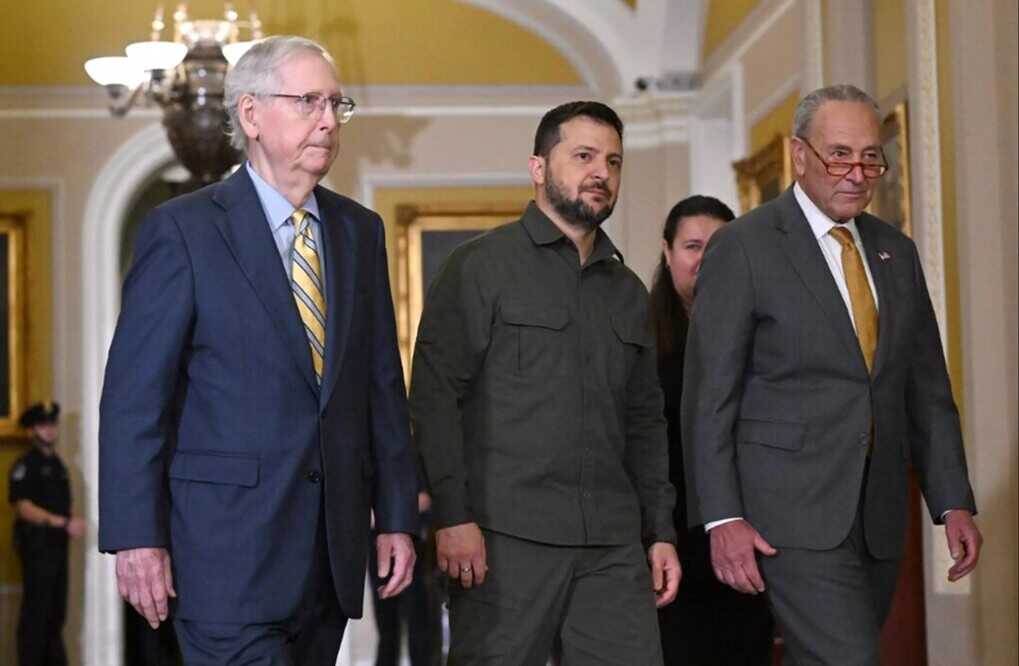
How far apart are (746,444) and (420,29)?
28.6ft

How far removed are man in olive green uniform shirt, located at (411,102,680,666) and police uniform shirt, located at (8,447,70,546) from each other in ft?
24.7

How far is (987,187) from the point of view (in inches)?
236

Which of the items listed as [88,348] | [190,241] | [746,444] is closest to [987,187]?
[746,444]

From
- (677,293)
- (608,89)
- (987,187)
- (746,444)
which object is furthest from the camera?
(608,89)

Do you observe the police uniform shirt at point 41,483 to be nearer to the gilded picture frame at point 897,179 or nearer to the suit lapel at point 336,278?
the gilded picture frame at point 897,179

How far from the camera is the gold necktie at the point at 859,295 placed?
3889 millimetres

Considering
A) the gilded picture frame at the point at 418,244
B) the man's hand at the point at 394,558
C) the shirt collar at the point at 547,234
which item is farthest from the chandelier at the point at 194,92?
the man's hand at the point at 394,558

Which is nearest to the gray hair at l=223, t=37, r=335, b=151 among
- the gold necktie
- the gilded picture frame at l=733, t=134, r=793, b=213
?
the gold necktie

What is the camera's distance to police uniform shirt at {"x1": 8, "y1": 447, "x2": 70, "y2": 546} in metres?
11.2

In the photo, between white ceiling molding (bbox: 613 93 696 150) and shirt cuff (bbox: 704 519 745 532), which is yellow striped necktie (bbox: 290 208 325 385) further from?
Result: white ceiling molding (bbox: 613 93 696 150)

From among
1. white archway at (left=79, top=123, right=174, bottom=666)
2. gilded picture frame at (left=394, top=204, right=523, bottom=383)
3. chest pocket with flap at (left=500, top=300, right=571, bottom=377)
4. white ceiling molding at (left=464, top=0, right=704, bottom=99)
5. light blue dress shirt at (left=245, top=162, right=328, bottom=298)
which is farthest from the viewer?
gilded picture frame at (left=394, top=204, right=523, bottom=383)

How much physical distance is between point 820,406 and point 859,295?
0.90ft

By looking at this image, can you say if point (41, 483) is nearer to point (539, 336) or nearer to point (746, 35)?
point (746, 35)

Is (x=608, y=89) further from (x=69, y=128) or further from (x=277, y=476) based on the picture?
(x=277, y=476)
